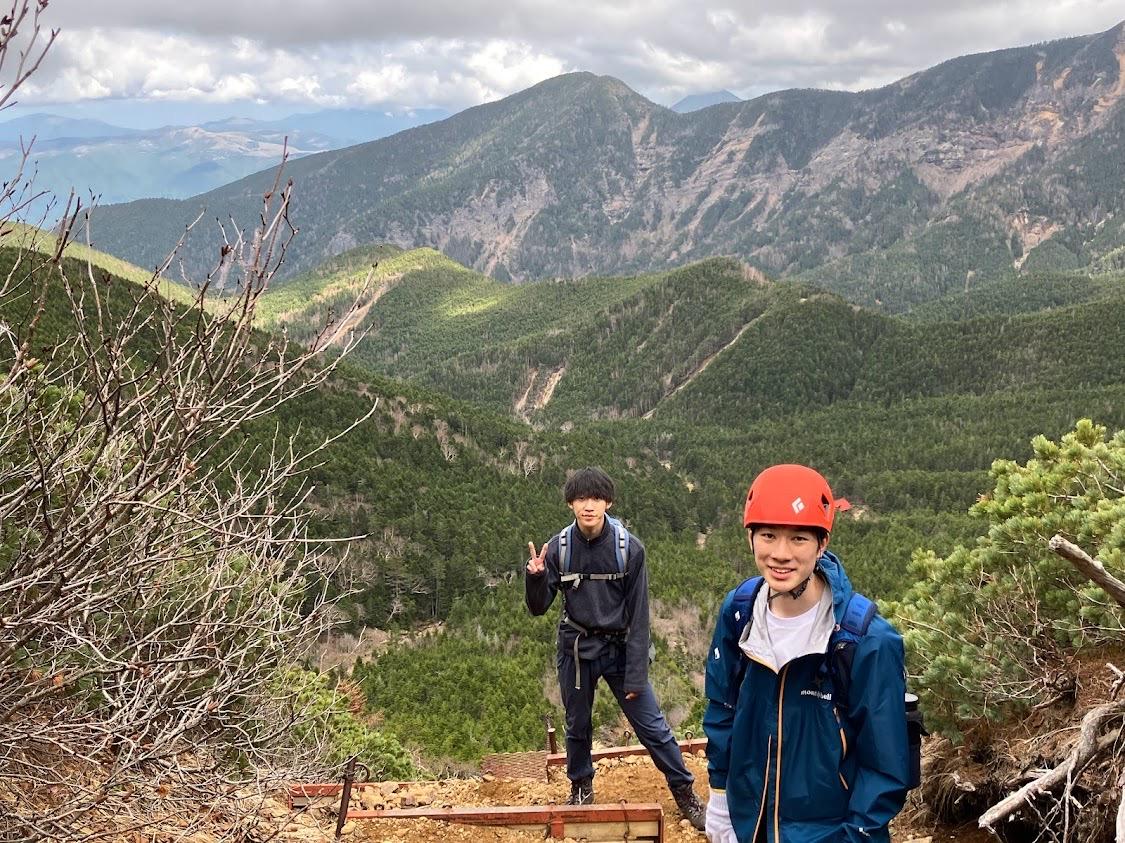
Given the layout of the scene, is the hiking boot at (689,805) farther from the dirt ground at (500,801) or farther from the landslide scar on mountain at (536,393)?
the landslide scar on mountain at (536,393)

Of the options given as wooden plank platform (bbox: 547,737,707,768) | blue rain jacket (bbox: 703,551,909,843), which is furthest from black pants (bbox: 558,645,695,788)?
blue rain jacket (bbox: 703,551,909,843)

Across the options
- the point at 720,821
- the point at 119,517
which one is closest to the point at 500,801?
the point at 720,821

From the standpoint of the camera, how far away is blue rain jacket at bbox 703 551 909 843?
2.84 meters

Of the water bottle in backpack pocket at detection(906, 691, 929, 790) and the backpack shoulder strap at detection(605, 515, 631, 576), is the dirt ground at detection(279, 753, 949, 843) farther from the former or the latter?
the water bottle in backpack pocket at detection(906, 691, 929, 790)

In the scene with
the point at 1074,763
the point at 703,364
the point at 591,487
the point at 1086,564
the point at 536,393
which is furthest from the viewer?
the point at 536,393

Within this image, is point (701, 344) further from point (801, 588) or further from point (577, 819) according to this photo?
point (801, 588)

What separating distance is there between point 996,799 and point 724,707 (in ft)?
12.9

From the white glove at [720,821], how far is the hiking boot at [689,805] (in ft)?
9.13

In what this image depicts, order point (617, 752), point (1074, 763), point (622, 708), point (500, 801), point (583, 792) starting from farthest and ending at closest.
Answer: point (617, 752)
point (500, 801)
point (583, 792)
point (622, 708)
point (1074, 763)

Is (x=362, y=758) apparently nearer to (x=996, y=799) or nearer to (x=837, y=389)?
(x=996, y=799)

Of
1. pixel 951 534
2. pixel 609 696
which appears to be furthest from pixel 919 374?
pixel 609 696

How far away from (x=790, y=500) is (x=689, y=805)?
12.5 feet

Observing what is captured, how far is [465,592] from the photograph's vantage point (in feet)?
116

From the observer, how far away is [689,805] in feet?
19.2
